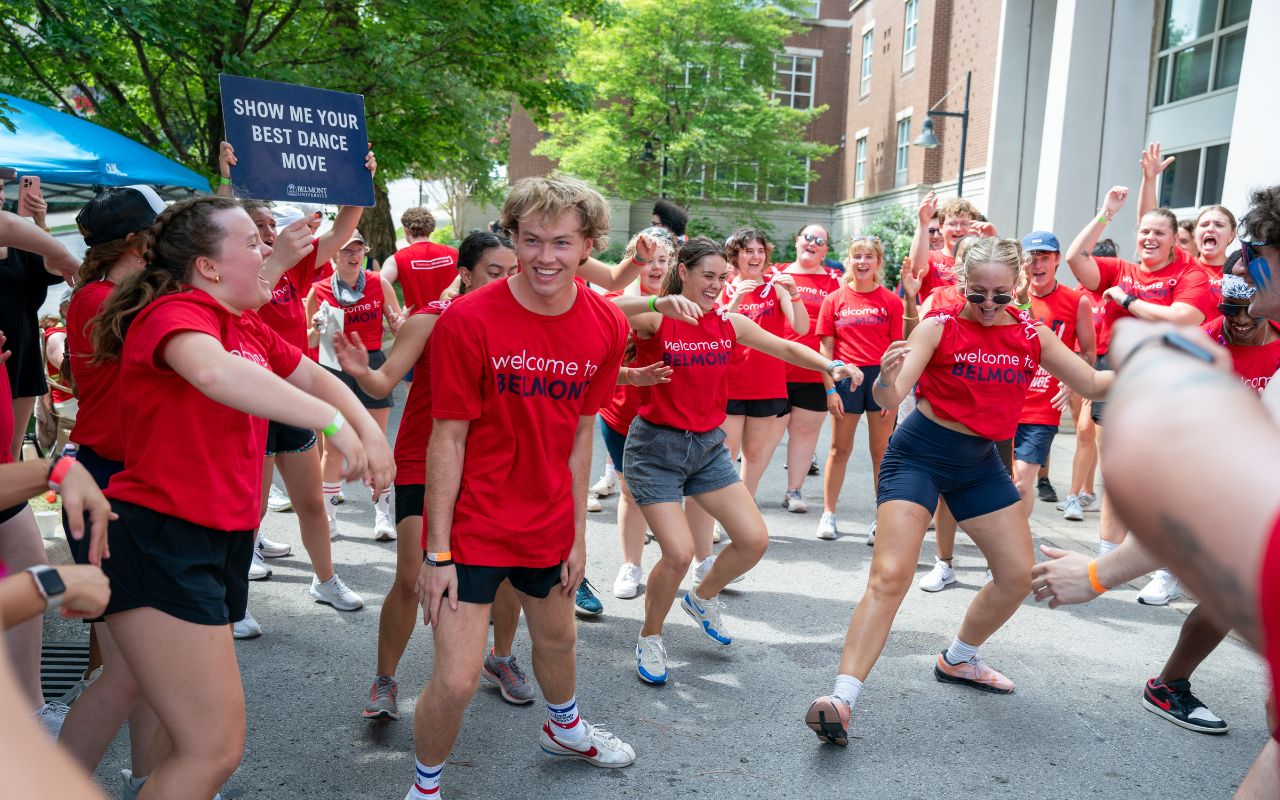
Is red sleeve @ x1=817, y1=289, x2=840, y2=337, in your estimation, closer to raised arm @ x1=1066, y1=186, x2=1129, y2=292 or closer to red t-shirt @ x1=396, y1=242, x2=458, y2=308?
raised arm @ x1=1066, y1=186, x2=1129, y2=292

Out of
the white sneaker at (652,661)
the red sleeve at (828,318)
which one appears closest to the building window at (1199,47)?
the red sleeve at (828,318)

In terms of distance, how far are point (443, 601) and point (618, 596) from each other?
2.73 meters

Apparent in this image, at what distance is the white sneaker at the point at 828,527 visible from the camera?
7.24 meters

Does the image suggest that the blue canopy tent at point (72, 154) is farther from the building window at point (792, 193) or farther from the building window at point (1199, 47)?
the building window at point (792, 193)

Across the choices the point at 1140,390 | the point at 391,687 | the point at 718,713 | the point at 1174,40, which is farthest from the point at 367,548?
the point at 1174,40

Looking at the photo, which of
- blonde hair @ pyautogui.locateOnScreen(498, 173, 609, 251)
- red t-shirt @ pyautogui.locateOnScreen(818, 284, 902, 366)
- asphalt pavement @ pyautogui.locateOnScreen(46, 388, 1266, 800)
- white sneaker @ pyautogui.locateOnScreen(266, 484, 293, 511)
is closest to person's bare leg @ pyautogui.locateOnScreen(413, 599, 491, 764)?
asphalt pavement @ pyautogui.locateOnScreen(46, 388, 1266, 800)

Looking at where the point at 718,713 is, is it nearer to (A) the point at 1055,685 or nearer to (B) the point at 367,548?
(A) the point at 1055,685

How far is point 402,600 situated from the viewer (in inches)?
155

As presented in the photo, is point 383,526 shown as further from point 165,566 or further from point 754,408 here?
point 165,566

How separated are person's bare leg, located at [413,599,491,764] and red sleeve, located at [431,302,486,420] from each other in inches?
24.4

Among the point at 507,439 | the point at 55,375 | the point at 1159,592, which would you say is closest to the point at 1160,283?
the point at 1159,592

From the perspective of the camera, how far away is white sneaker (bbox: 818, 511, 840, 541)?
724 centimetres

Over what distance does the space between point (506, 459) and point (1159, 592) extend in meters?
4.48

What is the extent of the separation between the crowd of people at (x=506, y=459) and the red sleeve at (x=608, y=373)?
0.05ft
